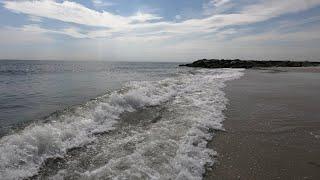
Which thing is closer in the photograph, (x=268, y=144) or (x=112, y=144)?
(x=112, y=144)

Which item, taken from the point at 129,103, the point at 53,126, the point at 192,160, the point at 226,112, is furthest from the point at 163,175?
the point at 129,103

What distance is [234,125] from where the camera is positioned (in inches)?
361

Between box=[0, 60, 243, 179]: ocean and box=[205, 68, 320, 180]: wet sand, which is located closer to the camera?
box=[0, 60, 243, 179]: ocean

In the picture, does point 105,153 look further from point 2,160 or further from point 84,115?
point 84,115

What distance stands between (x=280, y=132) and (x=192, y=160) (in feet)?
11.7

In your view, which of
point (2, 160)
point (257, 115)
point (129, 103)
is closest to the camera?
point (2, 160)

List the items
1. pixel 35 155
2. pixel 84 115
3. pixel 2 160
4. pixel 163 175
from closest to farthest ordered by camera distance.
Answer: pixel 163 175 → pixel 2 160 → pixel 35 155 → pixel 84 115

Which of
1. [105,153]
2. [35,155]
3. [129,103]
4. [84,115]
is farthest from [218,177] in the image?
[129,103]

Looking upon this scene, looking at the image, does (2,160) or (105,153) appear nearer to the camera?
(2,160)

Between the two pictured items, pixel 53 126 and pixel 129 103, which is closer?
pixel 53 126

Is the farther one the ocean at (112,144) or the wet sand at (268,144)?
the wet sand at (268,144)

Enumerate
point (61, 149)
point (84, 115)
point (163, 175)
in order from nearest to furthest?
1. point (163, 175)
2. point (61, 149)
3. point (84, 115)

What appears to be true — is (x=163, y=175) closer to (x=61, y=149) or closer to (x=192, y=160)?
(x=192, y=160)

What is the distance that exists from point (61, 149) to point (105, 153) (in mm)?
1018
